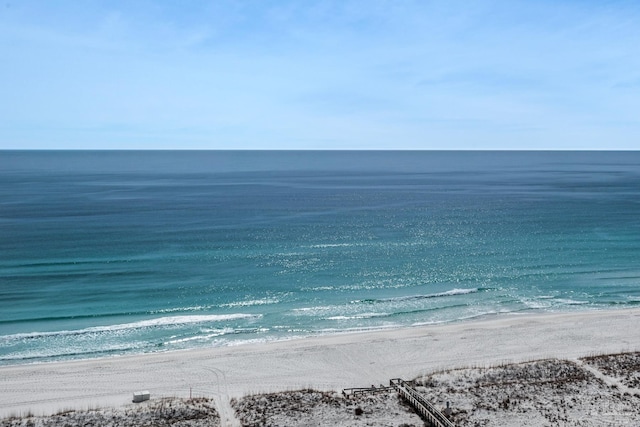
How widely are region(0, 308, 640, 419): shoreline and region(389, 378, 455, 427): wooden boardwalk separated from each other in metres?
2.23

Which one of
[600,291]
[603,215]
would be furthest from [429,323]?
[603,215]

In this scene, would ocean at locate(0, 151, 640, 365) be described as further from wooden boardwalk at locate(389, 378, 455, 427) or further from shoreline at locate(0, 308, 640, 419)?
wooden boardwalk at locate(389, 378, 455, 427)

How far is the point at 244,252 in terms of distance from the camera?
7506cm

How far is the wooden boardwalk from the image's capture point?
1206 inches

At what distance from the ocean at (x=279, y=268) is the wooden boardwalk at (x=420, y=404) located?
1343 centimetres

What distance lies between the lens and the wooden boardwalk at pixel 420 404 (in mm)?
30625

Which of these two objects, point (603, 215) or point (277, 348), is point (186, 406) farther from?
point (603, 215)

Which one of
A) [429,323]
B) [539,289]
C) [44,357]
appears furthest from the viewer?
[539,289]

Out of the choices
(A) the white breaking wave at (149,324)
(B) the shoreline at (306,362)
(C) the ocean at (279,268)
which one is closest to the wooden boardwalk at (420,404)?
(B) the shoreline at (306,362)

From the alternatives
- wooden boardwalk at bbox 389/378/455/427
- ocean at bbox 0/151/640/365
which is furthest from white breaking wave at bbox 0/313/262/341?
wooden boardwalk at bbox 389/378/455/427

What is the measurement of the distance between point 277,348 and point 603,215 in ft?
286

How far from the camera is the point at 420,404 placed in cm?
3256

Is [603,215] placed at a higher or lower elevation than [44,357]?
higher

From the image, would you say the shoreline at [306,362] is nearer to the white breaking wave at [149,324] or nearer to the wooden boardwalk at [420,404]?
the wooden boardwalk at [420,404]
